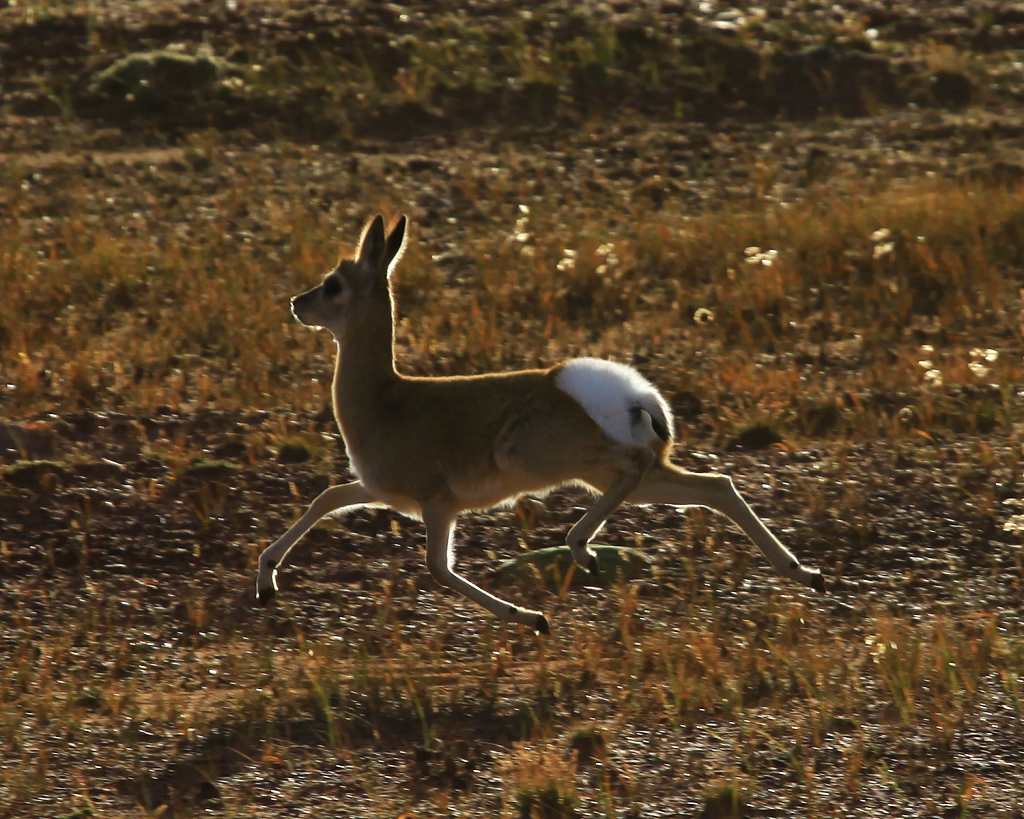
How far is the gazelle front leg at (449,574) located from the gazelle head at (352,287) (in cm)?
112

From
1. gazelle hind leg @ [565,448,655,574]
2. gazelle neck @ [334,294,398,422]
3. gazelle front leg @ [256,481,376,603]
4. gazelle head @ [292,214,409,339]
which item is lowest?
gazelle front leg @ [256,481,376,603]

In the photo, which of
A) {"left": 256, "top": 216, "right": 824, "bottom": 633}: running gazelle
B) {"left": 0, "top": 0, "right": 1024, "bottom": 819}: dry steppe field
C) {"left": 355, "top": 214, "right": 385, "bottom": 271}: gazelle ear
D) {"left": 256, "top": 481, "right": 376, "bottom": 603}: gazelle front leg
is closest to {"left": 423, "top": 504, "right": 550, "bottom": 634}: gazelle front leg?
{"left": 256, "top": 216, "right": 824, "bottom": 633}: running gazelle

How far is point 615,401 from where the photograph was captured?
873 centimetres

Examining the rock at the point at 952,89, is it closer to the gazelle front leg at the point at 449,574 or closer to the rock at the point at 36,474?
the rock at the point at 36,474

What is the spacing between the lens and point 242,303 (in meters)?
14.2

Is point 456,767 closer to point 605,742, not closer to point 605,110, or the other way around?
point 605,742

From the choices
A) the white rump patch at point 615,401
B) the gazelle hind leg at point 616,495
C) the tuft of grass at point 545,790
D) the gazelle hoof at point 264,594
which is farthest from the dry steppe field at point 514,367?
the white rump patch at point 615,401

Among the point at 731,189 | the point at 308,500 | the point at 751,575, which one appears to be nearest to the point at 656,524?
the point at 751,575

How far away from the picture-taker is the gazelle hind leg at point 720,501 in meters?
9.12

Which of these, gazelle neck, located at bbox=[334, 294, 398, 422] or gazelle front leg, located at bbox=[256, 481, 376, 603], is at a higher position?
gazelle neck, located at bbox=[334, 294, 398, 422]

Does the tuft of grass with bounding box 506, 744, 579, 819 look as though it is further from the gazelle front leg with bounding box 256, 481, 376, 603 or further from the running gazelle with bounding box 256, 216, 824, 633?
the gazelle front leg with bounding box 256, 481, 376, 603

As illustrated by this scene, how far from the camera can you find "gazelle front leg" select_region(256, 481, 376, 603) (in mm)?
9312

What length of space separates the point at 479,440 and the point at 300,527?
1008 mm

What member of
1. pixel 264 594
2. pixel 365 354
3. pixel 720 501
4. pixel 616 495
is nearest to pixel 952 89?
pixel 720 501
